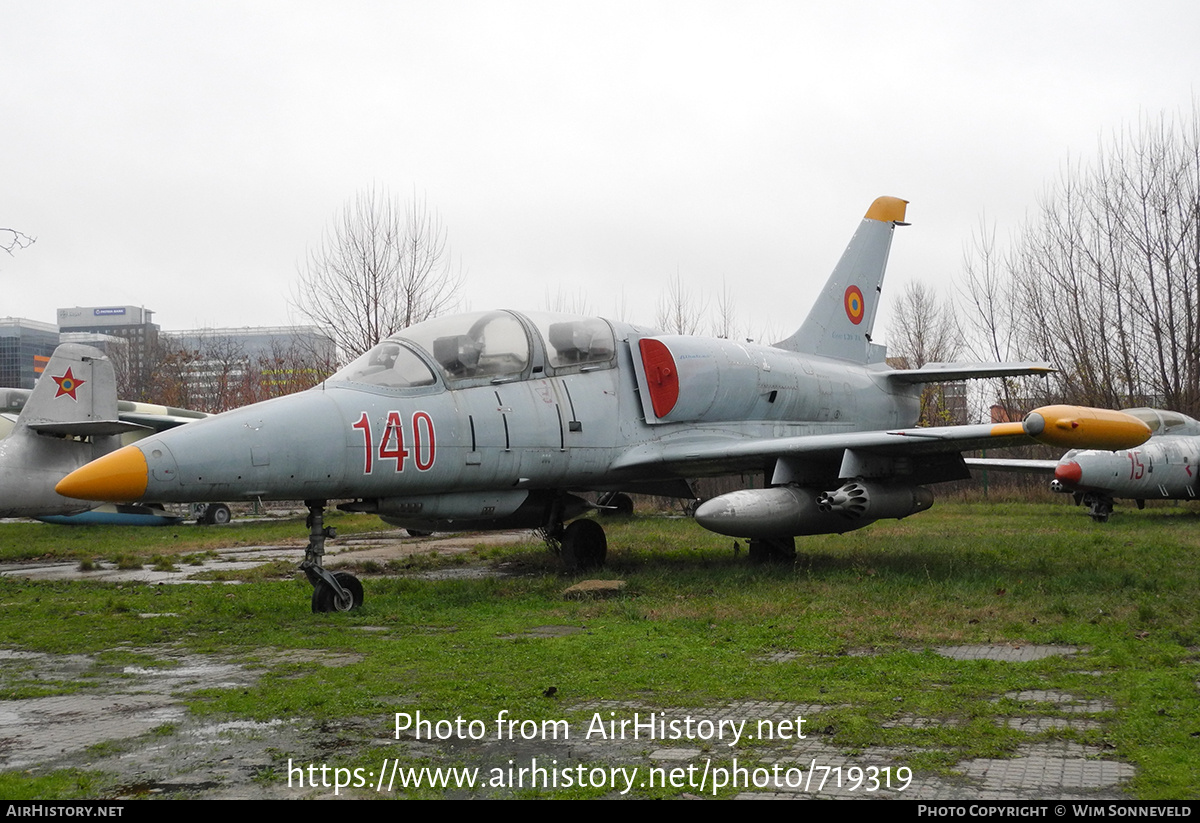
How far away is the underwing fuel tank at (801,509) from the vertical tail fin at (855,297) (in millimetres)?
3719

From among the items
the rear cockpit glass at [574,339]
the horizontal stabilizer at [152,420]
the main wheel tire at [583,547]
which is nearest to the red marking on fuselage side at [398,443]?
the rear cockpit glass at [574,339]

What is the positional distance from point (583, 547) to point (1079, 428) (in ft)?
18.2

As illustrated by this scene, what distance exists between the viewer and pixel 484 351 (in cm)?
973

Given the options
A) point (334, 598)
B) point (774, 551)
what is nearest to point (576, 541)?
point (774, 551)

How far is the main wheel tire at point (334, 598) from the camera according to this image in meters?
8.34

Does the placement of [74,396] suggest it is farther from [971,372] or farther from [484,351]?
[971,372]

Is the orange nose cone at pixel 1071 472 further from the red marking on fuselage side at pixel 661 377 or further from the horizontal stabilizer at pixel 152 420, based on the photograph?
the horizontal stabilizer at pixel 152 420

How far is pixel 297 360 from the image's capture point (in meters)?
43.5

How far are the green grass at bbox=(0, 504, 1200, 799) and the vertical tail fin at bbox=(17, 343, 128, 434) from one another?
414 centimetres

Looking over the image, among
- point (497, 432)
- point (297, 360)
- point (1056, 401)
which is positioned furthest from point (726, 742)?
point (297, 360)

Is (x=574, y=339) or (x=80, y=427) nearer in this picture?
(x=574, y=339)

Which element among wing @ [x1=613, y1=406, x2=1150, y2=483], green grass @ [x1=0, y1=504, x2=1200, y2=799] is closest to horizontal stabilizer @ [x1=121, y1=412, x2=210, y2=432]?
green grass @ [x1=0, y1=504, x2=1200, y2=799]

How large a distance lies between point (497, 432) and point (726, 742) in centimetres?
559

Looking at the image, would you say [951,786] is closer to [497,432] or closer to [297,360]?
[497,432]
